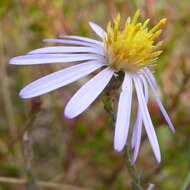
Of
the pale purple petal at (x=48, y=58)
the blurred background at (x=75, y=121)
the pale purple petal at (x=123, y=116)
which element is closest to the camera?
the pale purple petal at (x=123, y=116)

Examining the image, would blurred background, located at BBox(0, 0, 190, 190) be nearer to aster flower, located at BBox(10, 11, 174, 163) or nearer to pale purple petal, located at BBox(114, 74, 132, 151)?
aster flower, located at BBox(10, 11, 174, 163)

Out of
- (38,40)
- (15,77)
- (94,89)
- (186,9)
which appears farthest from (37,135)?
(94,89)

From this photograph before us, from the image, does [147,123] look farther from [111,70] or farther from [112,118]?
[111,70]

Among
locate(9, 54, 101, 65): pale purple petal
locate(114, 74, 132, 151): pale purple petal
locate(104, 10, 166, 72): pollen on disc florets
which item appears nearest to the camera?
locate(114, 74, 132, 151): pale purple petal

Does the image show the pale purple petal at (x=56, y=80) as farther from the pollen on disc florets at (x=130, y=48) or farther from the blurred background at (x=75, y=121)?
the blurred background at (x=75, y=121)

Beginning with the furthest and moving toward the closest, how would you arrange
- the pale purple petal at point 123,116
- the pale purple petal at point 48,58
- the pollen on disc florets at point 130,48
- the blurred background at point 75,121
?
1. the blurred background at point 75,121
2. the pollen on disc florets at point 130,48
3. the pale purple petal at point 48,58
4. the pale purple petal at point 123,116

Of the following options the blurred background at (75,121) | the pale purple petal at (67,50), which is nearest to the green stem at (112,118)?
the pale purple petal at (67,50)

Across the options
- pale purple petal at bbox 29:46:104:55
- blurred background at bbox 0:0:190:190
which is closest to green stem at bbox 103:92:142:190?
pale purple petal at bbox 29:46:104:55
